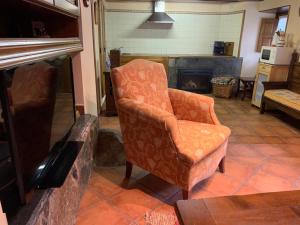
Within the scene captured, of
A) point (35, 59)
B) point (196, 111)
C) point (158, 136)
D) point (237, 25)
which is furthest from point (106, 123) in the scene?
point (237, 25)

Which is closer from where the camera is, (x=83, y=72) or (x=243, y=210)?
(x=243, y=210)

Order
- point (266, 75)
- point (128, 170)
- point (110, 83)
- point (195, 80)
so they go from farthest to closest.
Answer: point (195, 80) < point (266, 75) < point (110, 83) < point (128, 170)

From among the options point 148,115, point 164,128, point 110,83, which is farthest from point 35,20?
point 110,83

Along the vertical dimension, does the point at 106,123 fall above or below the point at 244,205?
below

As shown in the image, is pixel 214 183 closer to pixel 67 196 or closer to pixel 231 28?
pixel 67 196

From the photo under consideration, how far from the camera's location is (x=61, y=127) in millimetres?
1368

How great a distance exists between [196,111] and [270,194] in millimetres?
1046

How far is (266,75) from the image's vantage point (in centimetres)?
386

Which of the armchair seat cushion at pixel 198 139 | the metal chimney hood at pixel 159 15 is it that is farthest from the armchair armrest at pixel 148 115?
the metal chimney hood at pixel 159 15

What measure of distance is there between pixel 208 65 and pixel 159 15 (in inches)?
61.3

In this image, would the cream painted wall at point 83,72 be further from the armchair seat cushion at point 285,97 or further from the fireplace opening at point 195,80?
the fireplace opening at point 195,80

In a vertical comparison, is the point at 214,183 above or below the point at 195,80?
below

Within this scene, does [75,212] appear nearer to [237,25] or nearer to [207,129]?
[207,129]

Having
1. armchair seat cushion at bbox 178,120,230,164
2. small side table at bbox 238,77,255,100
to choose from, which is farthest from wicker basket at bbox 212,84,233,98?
armchair seat cushion at bbox 178,120,230,164
